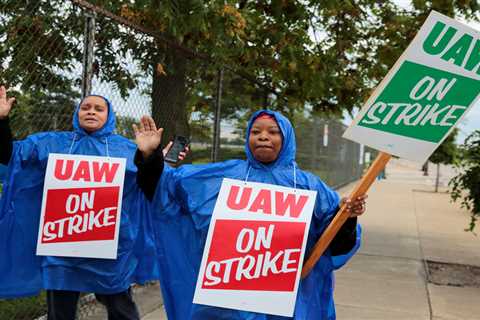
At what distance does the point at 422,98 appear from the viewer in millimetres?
2574

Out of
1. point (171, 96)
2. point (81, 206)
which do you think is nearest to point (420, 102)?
point (81, 206)

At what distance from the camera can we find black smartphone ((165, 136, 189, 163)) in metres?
3.92

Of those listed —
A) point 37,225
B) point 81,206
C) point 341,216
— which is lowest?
point 37,225

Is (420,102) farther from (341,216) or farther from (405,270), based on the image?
(405,270)

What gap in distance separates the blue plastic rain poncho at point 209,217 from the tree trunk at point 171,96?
7.71 feet

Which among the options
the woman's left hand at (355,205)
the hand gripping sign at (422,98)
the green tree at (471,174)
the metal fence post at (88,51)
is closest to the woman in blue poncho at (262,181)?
the woman's left hand at (355,205)

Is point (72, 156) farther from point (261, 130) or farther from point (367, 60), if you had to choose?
point (367, 60)

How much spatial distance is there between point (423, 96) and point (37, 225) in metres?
2.15

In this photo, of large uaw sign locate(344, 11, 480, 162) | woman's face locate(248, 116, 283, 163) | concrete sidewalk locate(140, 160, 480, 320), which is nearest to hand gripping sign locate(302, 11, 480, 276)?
large uaw sign locate(344, 11, 480, 162)

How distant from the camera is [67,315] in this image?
336cm

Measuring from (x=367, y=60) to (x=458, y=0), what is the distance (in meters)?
1.71

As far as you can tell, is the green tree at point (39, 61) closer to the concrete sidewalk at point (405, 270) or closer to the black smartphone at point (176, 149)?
the black smartphone at point (176, 149)

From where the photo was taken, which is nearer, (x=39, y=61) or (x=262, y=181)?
(x=262, y=181)

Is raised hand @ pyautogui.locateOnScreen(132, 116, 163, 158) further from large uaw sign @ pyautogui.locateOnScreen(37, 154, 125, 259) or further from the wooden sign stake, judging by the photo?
the wooden sign stake
